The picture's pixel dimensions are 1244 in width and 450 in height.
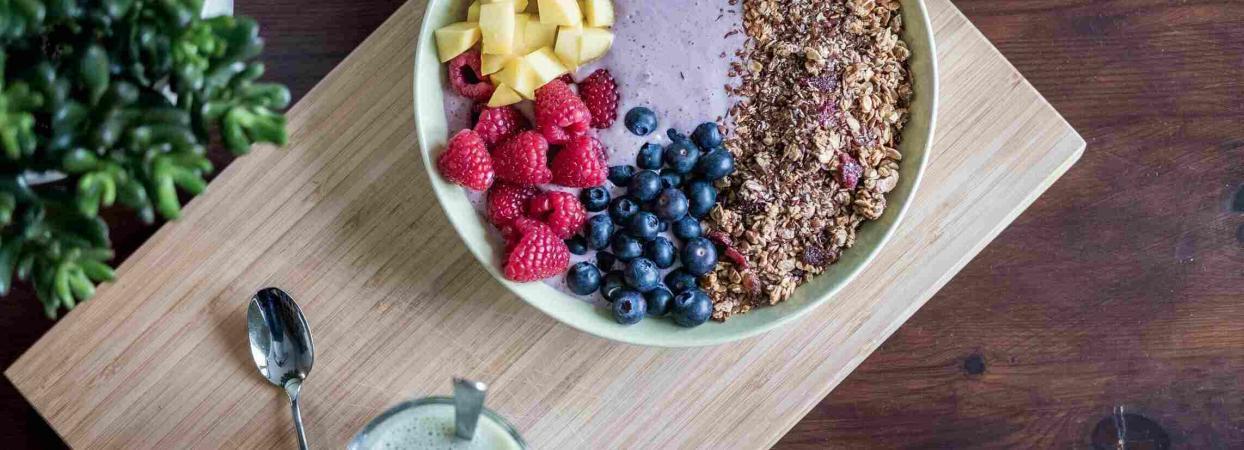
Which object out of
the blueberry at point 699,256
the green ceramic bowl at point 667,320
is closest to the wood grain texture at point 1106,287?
the green ceramic bowl at point 667,320

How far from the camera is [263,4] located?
1.58 meters

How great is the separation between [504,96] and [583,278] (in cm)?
27

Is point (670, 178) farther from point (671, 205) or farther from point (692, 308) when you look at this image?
point (692, 308)

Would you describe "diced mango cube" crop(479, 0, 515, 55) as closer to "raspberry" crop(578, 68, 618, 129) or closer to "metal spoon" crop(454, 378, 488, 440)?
"raspberry" crop(578, 68, 618, 129)

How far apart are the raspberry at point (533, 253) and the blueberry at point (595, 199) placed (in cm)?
7

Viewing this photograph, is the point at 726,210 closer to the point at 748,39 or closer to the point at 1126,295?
the point at 748,39

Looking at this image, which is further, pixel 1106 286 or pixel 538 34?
pixel 1106 286

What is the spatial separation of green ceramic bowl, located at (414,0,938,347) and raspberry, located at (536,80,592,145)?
14 centimetres

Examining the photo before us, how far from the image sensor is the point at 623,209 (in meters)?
1.42

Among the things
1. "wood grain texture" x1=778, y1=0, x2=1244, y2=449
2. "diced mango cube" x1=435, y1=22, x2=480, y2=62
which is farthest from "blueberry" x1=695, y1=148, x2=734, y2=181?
"wood grain texture" x1=778, y1=0, x2=1244, y2=449

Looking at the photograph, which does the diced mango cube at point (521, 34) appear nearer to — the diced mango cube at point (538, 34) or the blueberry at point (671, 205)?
the diced mango cube at point (538, 34)

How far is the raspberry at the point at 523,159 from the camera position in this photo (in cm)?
137

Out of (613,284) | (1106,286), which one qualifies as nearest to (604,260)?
(613,284)

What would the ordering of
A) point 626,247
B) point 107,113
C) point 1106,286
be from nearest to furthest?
point 107,113, point 626,247, point 1106,286
